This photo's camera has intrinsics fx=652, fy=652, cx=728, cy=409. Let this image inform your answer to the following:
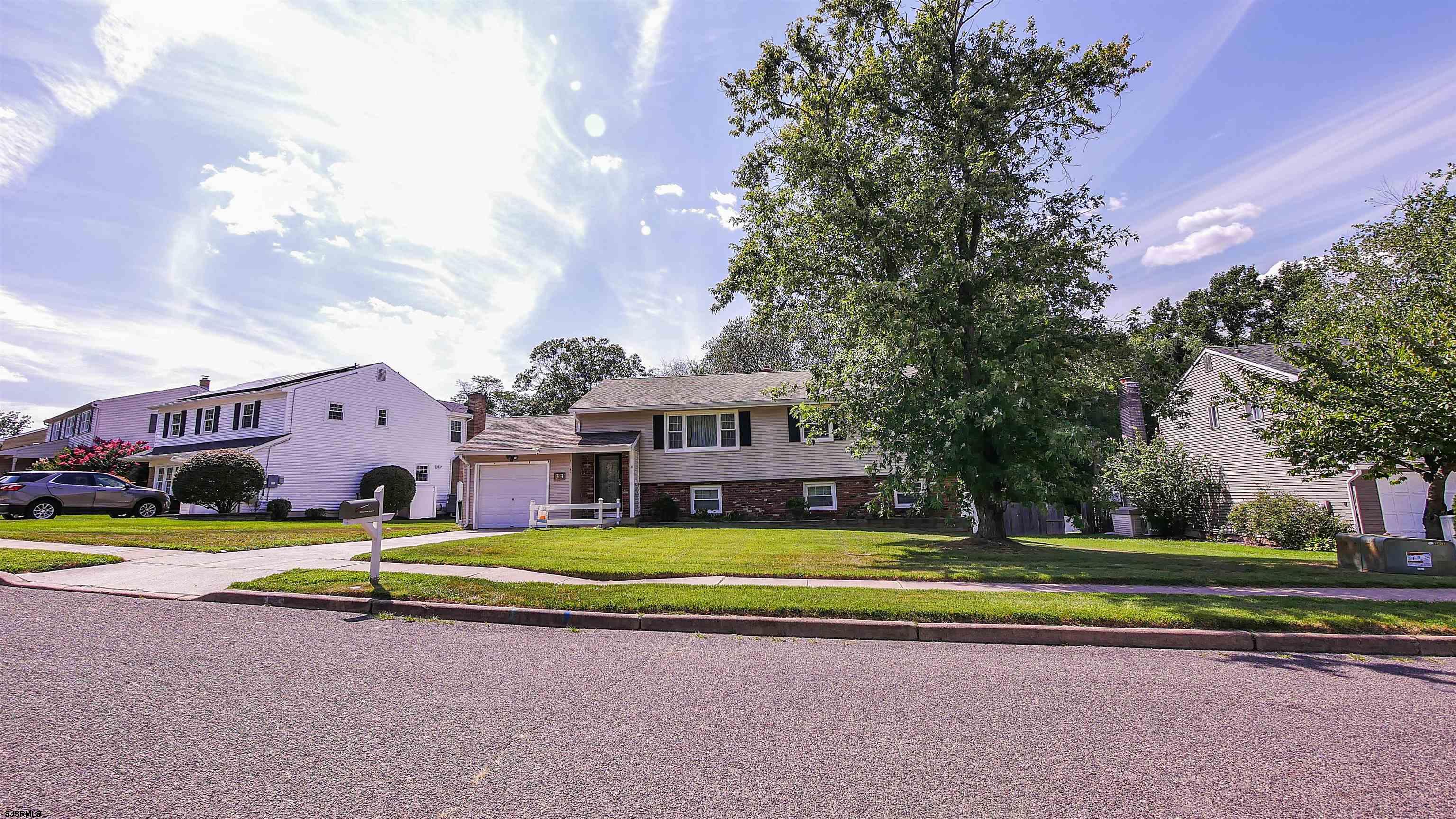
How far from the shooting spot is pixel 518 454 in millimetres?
22828

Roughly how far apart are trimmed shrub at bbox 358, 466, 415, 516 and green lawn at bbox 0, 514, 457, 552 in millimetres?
8173

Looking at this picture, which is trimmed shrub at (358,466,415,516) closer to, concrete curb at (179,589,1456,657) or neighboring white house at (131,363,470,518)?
neighboring white house at (131,363,470,518)

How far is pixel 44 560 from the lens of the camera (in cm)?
959

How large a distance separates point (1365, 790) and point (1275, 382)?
12.8 m

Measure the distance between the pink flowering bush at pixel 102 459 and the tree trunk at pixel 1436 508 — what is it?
146ft

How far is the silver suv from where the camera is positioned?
1969 cm

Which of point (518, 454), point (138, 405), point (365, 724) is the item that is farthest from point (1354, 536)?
point (138, 405)

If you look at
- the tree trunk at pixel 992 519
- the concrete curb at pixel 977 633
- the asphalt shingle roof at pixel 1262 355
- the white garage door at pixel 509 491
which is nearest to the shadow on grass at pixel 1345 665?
the concrete curb at pixel 977 633

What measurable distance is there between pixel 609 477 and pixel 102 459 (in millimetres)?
25316

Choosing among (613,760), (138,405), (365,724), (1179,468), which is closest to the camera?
(613,760)

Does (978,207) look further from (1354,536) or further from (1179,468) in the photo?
(1179,468)

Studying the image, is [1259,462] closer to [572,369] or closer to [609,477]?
[609,477]

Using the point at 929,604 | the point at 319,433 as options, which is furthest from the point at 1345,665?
the point at 319,433

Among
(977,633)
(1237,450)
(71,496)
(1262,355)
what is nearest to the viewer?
(977,633)
